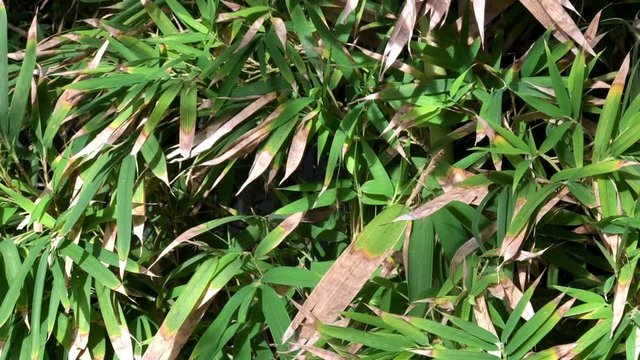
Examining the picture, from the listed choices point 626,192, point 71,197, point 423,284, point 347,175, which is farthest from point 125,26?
point 626,192

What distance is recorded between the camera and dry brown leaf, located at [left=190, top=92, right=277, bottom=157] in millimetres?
859

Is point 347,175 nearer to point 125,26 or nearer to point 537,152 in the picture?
point 537,152

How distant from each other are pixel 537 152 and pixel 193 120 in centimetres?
36

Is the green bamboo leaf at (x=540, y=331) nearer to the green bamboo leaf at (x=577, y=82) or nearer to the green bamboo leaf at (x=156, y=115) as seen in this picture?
the green bamboo leaf at (x=577, y=82)

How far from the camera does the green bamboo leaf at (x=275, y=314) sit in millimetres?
827

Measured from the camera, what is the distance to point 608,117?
746 millimetres

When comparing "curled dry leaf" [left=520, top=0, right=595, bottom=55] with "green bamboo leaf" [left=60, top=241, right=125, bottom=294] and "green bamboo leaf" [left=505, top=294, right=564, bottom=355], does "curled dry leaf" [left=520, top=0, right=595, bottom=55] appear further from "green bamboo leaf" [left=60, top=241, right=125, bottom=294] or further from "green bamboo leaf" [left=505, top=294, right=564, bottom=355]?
"green bamboo leaf" [left=60, top=241, right=125, bottom=294]

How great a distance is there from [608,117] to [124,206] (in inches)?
20.3

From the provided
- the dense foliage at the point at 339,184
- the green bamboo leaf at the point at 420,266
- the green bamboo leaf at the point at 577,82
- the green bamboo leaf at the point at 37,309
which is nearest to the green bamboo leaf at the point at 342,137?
the dense foliage at the point at 339,184

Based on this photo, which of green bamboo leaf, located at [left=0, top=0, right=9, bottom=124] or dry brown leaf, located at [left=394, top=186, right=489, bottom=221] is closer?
dry brown leaf, located at [left=394, top=186, right=489, bottom=221]

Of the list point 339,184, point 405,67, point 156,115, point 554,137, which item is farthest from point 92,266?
point 554,137

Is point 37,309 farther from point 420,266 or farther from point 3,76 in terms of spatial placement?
point 420,266

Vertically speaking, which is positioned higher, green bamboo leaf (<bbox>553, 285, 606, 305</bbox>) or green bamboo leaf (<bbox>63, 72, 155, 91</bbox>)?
green bamboo leaf (<bbox>63, 72, 155, 91</bbox>)

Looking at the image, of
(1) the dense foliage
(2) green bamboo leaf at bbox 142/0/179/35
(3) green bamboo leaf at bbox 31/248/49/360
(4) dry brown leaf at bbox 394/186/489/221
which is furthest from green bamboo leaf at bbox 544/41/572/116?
(3) green bamboo leaf at bbox 31/248/49/360
